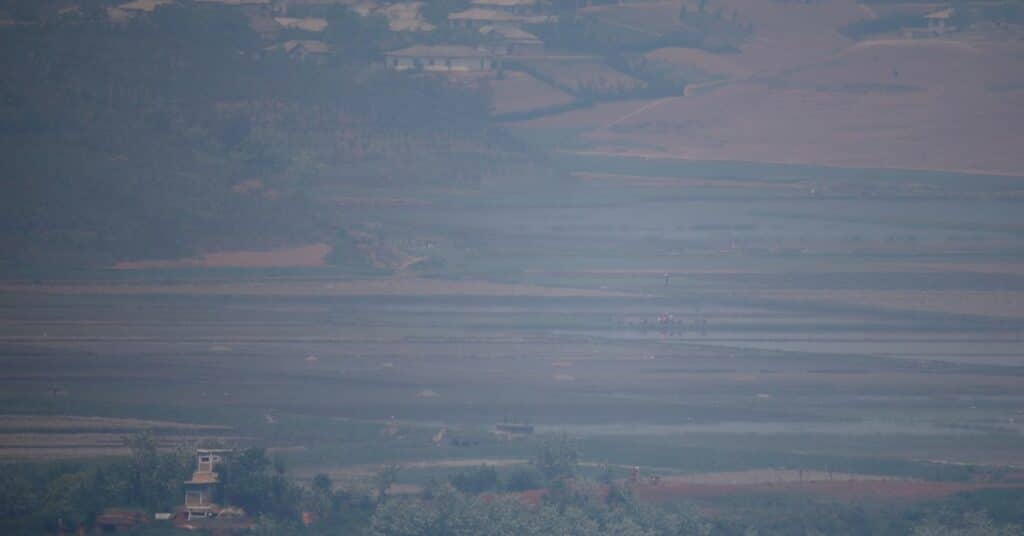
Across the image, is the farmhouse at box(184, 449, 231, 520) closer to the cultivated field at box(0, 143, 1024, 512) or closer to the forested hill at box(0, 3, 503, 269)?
the cultivated field at box(0, 143, 1024, 512)

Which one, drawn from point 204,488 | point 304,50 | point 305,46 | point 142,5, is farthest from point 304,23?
point 204,488

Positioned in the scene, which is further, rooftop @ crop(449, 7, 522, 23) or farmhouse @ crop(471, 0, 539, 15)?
farmhouse @ crop(471, 0, 539, 15)

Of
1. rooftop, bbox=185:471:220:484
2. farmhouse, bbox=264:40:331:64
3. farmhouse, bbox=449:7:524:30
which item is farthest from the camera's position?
farmhouse, bbox=449:7:524:30

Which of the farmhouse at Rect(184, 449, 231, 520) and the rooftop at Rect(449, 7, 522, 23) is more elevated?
the rooftop at Rect(449, 7, 522, 23)

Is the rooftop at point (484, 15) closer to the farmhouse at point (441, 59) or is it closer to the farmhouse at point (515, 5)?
the farmhouse at point (515, 5)

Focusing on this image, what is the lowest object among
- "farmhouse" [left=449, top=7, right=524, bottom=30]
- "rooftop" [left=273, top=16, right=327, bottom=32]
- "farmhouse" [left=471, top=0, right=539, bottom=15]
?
"rooftop" [left=273, top=16, right=327, bottom=32]

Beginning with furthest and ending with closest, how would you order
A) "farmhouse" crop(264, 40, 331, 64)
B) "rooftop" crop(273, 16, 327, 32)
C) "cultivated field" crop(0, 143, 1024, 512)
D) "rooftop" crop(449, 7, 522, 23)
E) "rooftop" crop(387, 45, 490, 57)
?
1. "rooftop" crop(449, 7, 522, 23)
2. "rooftop" crop(273, 16, 327, 32)
3. "rooftop" crop(387, 45, 490, 57)
4. "farmhouse" crop(264, 40, 331, 64)
5. "cultivated field" crop(0, 143, 1024, 512)

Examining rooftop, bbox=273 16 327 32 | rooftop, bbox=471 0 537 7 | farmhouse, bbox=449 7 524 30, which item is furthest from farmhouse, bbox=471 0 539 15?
rooftop, bbox=273 16 327 32

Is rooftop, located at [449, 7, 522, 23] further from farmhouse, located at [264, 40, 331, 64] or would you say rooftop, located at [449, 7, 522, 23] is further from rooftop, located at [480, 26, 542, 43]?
farmhouse, located at [264, 40, 331, 64]
